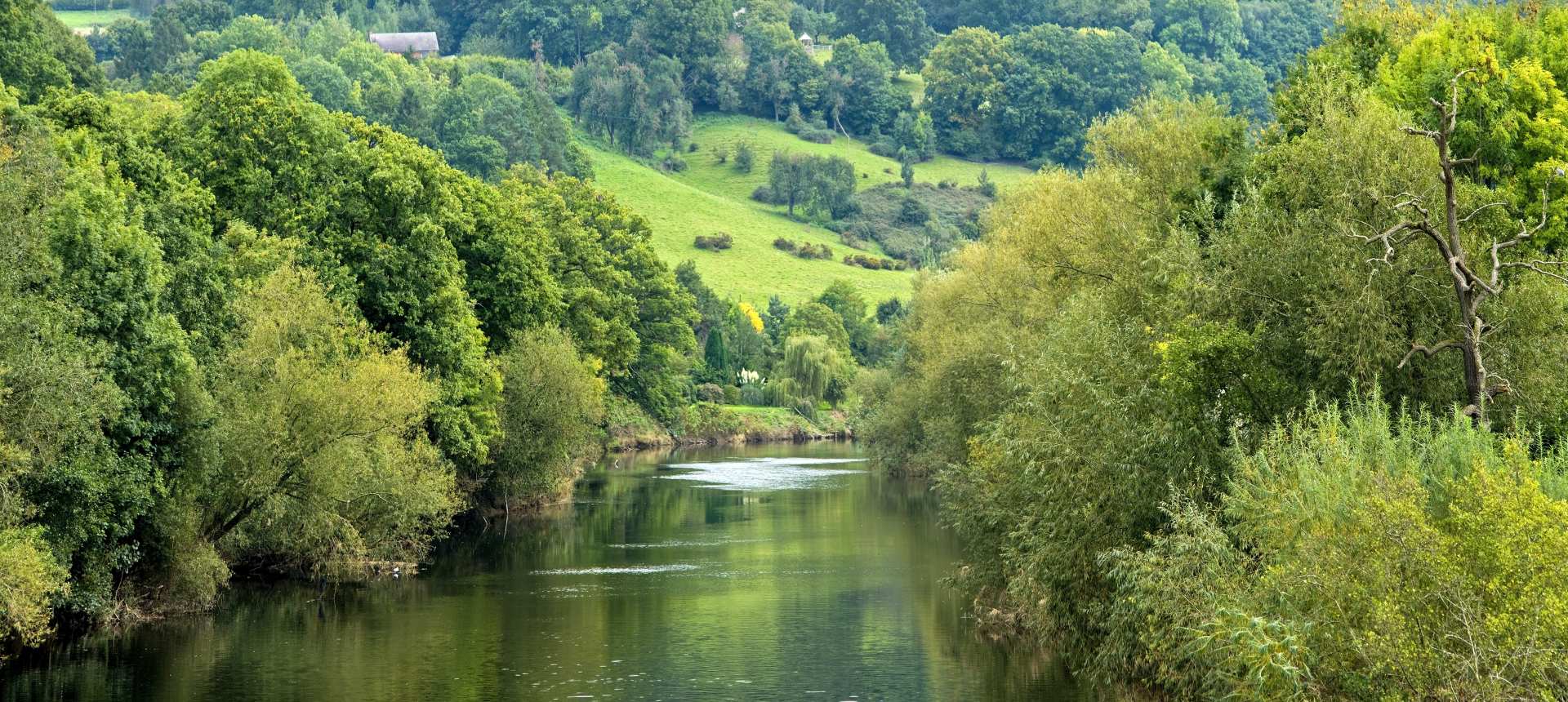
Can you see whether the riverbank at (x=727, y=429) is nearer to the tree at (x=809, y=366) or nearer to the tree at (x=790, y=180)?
the tree at (x=809, y=366)

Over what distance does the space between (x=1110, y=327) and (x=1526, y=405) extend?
934 cm

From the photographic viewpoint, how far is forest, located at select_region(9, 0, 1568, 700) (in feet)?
72.2

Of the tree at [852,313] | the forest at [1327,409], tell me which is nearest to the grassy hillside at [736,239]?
the tree at [852,313]

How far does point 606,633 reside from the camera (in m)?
41.1

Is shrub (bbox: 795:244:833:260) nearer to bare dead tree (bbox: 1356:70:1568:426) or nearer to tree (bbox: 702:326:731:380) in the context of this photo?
tree (bbox: 702:326:731:380)

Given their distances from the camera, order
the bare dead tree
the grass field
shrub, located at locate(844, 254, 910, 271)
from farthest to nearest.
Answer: shrub, located at locate(844, 254, 910, 271), the grass field, the bare dead tree

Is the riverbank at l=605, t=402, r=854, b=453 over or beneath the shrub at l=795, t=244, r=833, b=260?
beneath

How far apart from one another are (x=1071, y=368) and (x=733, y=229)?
133 meters

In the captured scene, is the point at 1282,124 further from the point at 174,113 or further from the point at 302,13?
the point at 302,13

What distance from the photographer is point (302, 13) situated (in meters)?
200

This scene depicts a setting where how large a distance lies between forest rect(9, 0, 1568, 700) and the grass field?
80.8m

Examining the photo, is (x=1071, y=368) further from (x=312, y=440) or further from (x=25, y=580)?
(x=312, y=440)

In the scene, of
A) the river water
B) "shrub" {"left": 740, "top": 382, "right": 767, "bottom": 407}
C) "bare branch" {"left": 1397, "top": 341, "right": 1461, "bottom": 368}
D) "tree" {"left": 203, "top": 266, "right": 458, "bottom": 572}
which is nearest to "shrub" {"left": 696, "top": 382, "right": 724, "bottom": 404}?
"shrub" {"left": 740, "top": 382, "right": 767, "bottom": 407}

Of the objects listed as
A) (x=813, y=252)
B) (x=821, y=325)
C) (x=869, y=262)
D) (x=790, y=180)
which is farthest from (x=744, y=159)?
(x=821, y=325)
